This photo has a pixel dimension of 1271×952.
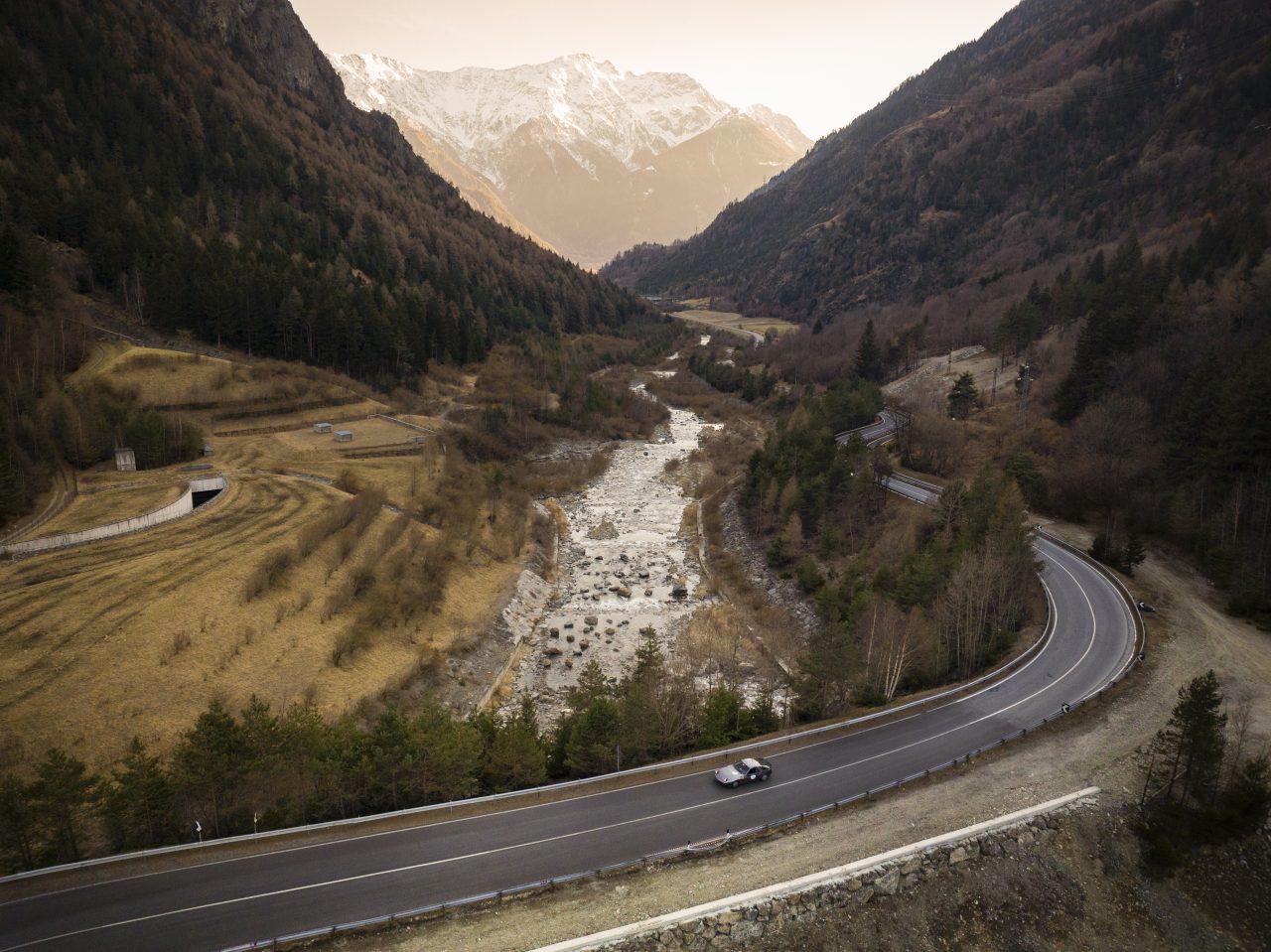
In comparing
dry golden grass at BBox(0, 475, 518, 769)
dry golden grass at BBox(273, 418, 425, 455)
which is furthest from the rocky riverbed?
dry golden grass at BBox(273, 418, 425, 455)

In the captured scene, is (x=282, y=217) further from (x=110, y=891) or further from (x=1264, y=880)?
(x=1264, y=880)

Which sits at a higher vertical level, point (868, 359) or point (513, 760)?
point (868, 359)

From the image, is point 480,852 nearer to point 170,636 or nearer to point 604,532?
point 170,636

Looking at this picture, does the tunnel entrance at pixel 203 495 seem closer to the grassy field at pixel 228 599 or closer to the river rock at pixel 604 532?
the grassy field at pixel 228 599

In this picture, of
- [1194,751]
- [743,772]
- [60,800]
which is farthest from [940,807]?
[60,800]

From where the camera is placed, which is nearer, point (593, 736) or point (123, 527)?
point (593, 736)

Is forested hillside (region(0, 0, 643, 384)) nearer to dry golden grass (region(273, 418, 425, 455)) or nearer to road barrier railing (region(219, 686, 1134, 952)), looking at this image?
dry golden grass (region(273, 418, 425, 455))

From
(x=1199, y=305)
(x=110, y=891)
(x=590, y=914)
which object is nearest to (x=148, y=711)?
(x=110, y=891)
